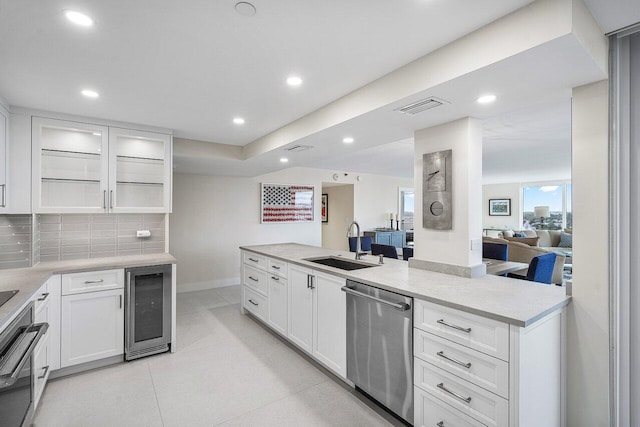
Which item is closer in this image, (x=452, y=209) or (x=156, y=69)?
(x=156, y=69)

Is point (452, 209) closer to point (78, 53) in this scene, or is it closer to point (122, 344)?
point (78, 53)

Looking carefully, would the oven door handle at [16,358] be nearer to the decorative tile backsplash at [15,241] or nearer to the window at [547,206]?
the decorative tile backsplash at [15,241]

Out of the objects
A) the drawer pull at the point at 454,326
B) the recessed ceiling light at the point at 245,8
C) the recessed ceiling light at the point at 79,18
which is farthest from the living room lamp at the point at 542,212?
the recessed ceiling light at the point at 79,18

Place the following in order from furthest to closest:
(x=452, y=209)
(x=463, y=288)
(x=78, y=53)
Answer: (x=452, y=209) < (x=463, y=288) < (x=78, y=53)

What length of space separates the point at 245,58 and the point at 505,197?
10.8 metres

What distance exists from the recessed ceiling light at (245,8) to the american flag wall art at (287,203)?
4.62m

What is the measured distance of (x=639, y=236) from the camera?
160 cm

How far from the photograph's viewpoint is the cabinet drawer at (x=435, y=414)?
5.20ft

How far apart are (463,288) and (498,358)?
549mm

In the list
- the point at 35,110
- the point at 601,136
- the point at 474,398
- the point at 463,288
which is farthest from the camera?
the point at 35,110

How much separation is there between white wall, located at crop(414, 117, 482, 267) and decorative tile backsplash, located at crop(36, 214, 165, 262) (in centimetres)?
304

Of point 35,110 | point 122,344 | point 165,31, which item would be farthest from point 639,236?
point 35,110

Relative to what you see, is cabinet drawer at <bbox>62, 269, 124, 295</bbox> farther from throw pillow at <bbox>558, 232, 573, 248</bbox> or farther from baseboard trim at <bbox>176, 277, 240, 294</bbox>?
throw pillow at <bbox>558, 232, 573, 248</bbox>

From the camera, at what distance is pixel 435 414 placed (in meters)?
1.71
